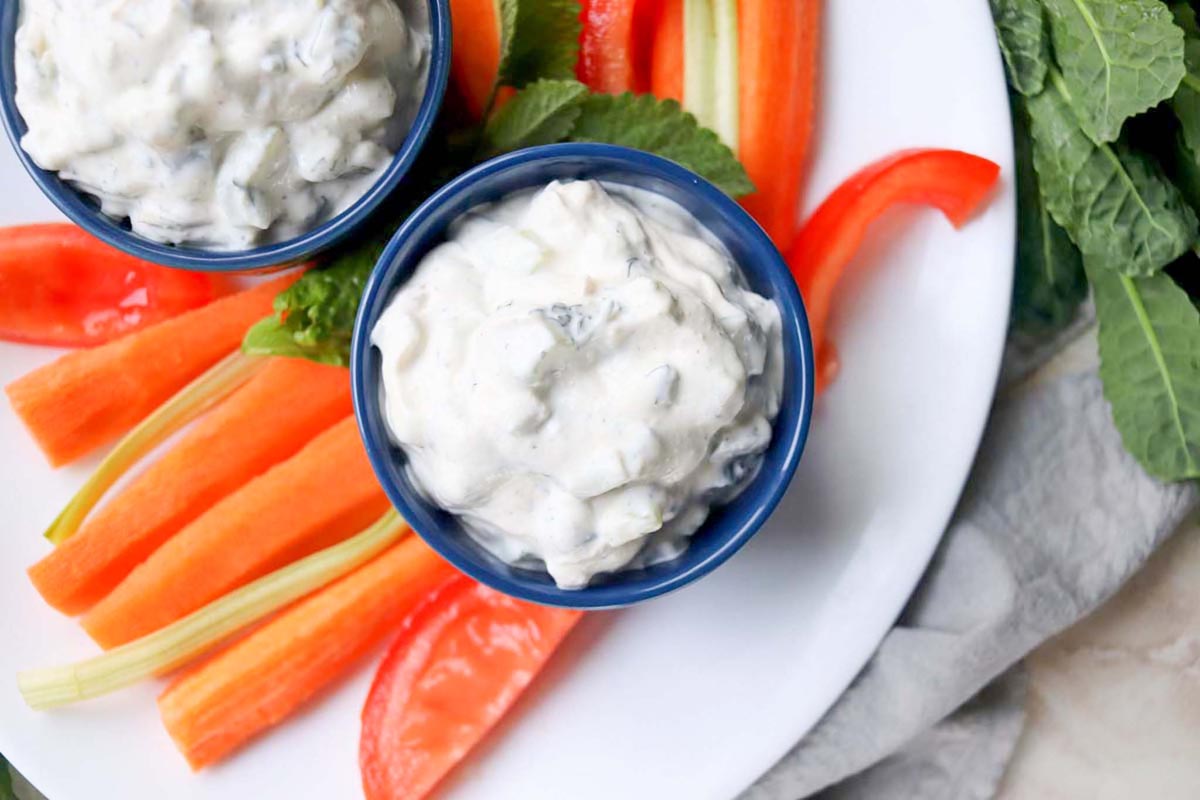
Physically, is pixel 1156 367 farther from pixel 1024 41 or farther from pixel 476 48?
pixel 476 48

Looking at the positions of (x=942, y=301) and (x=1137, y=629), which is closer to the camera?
(x=942, y=301)

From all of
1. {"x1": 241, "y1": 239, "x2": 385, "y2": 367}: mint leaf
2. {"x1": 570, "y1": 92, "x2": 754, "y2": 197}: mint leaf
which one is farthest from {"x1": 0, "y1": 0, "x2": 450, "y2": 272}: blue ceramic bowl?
{"x1": 570, "y1": 92, "x2": 754, "y2": 197}: mint leaf

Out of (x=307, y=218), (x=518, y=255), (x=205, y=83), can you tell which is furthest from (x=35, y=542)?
(x=518, y=255)

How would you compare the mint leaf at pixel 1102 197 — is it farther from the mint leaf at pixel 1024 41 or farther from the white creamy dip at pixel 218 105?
the white creamy dip at pixel 218 105

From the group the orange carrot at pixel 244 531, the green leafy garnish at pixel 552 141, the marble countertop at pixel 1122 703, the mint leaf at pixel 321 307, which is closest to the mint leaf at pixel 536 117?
the green leafy garnish at pixel 552 141

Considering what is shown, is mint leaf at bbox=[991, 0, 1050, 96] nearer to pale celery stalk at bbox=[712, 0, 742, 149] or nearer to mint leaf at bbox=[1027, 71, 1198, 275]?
mint leaf at bbox=[1027, 71, 1198, 275]

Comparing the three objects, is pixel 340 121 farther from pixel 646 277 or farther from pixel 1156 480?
pixel 1156 480

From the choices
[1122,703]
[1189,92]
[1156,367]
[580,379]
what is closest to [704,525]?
[580,379]
